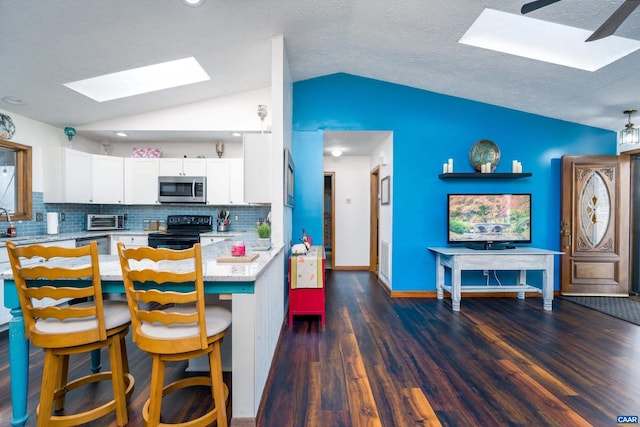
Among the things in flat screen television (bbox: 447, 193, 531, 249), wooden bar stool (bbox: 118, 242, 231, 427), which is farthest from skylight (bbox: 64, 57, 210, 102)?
flat screen television (bbox: 447, 193, 531, 249)

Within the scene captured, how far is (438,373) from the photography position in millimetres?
2119

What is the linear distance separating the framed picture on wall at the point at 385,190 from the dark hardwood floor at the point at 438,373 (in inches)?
67.5

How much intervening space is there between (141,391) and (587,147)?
5.88 m

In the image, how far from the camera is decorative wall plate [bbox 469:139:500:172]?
3.87 meters

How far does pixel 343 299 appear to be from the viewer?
390 centimetres

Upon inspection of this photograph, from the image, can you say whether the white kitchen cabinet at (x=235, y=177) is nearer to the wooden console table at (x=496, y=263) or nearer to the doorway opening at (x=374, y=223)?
the doorway opening at (x=374, y=223)

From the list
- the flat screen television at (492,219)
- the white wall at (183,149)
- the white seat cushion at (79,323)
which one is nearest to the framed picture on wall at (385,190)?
the flat screen television at (492,219)

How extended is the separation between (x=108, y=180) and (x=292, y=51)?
328cm

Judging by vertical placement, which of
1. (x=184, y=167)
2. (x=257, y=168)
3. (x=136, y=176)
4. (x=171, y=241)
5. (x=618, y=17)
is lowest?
(x=171, y=241)

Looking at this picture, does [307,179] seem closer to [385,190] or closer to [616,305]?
[385,190]

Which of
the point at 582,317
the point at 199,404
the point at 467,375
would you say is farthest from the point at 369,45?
the point at 582,317

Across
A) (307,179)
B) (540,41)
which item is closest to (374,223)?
(307,179)

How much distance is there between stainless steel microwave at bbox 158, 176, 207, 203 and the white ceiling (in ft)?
3.34

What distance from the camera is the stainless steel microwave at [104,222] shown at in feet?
13.5
